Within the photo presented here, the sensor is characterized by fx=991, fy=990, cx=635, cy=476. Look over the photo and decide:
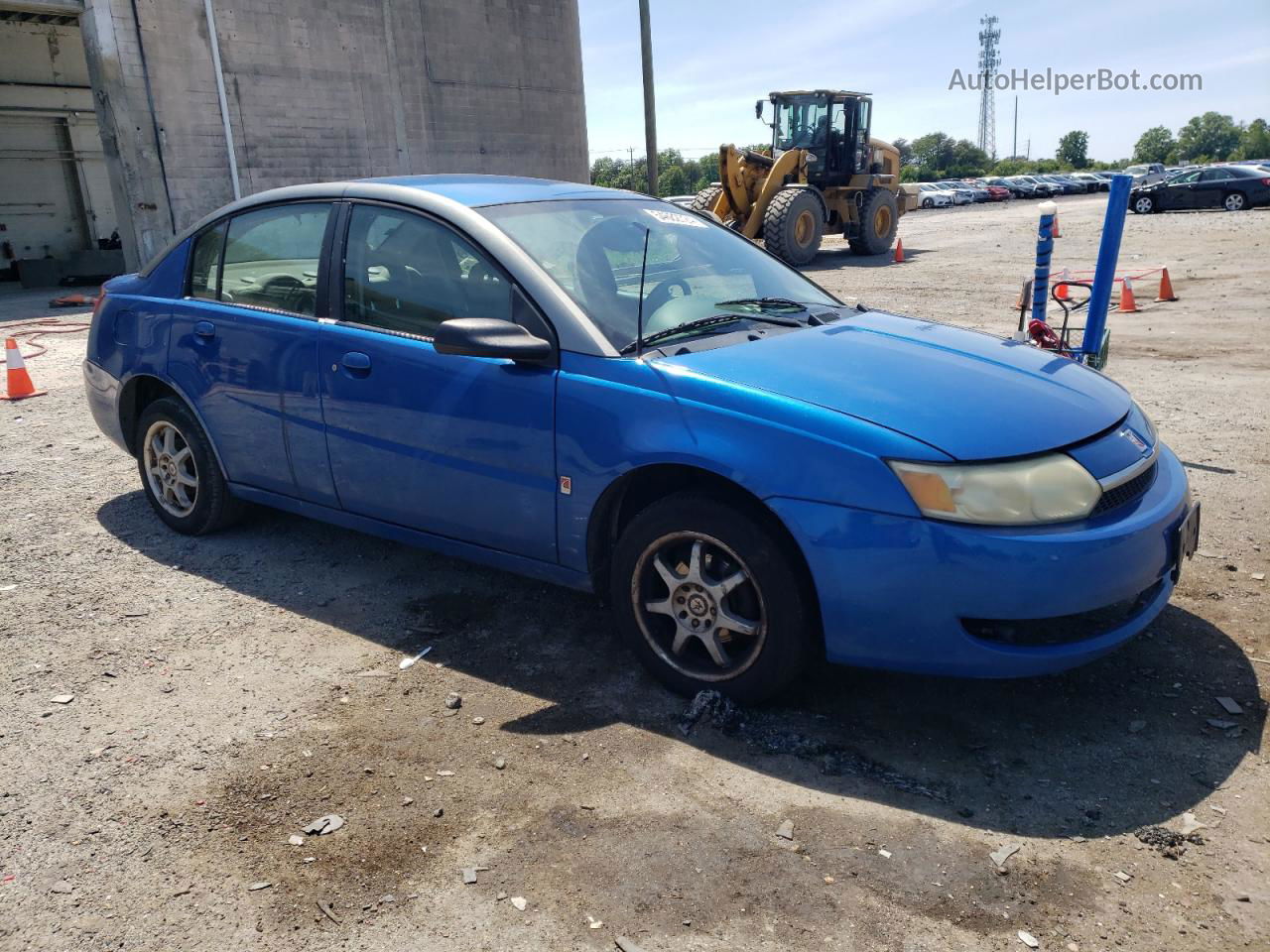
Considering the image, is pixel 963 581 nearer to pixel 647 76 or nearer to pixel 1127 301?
pixel 1127 301

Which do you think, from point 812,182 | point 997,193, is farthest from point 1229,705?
point 997,193

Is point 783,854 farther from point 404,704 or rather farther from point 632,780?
point 404,704

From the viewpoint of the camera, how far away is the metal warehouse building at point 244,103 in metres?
17.9

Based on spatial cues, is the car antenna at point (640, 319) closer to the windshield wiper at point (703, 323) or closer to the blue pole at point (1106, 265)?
the windshield wiper at point (703, 323)

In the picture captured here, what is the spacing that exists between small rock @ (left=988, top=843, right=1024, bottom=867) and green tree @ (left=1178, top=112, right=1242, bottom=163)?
13536 cm

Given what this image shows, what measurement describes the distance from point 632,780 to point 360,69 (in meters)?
21.3

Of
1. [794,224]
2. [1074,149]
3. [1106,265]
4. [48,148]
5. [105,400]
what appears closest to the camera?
[105,400]

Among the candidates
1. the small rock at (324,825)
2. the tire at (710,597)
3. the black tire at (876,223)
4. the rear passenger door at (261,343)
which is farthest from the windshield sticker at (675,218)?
the black tire at (876,223)

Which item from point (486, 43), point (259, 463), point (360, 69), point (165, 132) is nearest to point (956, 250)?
point (486, 43)

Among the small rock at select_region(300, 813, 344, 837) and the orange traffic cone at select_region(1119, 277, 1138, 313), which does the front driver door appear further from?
the orange traffic cone at select_region(1119, 277, 1138, 313)

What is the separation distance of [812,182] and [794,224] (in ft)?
10.2

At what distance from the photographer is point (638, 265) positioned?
3.74 m

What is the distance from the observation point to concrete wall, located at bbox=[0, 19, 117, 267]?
79.2ft

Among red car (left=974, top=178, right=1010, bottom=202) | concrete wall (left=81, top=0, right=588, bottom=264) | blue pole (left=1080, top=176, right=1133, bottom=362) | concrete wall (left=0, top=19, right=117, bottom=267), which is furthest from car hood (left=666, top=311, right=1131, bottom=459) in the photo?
red car (left=974, top=178, right=1010, bottom=202)
